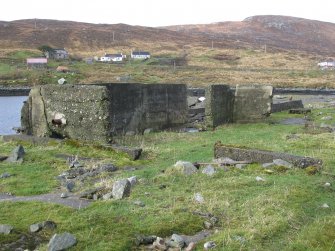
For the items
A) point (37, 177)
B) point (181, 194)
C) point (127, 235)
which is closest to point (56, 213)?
point (127, 235)

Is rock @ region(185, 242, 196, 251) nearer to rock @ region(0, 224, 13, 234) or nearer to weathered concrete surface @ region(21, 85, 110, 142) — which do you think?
rock @ region(0, 224, 13, 234)

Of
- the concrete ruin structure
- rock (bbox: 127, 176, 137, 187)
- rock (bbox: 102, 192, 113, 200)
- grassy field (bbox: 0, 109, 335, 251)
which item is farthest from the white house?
rock (bbox: 102, 192, 113, 200)

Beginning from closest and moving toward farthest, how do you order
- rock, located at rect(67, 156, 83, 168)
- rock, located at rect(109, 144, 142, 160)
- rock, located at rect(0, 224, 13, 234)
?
rock, located at rect(0, 224, 13, 234) < rock, located at rect(67, 156, 83, 168) < rock, located at rect(109, 144, 142, 160)

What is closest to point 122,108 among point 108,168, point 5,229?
point 108,168

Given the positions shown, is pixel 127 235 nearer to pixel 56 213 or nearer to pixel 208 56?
pixel 56 213

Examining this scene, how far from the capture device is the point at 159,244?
213 inches

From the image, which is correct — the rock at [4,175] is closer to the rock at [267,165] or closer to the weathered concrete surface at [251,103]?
the rock at [267,165]

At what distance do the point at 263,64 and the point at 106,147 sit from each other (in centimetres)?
9126

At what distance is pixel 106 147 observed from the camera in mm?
11375

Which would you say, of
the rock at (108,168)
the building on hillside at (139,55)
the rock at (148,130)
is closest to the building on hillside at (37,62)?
the building on hillside at (139,55)

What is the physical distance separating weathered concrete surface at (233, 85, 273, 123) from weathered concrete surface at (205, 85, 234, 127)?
0.30m

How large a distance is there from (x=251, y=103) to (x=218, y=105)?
6.77 ft

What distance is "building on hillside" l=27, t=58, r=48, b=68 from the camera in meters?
79.1

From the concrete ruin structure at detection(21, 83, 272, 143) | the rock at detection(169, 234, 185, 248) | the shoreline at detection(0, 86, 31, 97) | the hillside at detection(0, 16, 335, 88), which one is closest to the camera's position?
the rock at detection(169, 234, 185, 248)
